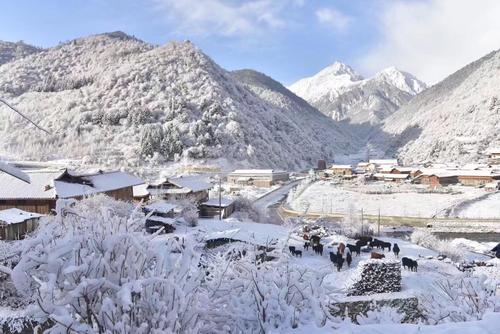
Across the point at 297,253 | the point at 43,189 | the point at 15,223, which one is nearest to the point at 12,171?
the point at 297,253

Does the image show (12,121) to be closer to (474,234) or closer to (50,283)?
(474,234)

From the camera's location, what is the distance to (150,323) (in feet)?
13.7

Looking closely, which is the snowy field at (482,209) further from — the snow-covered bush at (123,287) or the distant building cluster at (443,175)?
the snow-covered bush at (123,287)

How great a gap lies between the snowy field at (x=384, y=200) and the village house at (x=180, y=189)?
37.5ft

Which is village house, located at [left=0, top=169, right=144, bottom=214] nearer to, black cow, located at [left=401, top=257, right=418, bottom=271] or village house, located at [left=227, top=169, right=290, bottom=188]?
black cow, located at [left=401, top=257, right=418, bottom=271]

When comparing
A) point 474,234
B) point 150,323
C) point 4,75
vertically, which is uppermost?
point 4,75

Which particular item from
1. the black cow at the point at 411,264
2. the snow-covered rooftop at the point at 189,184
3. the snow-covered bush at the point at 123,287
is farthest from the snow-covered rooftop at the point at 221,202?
the snow-covered bush at the point at 123,287

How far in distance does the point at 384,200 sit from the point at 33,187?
43.3 metres

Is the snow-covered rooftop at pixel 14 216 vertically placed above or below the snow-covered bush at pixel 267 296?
below

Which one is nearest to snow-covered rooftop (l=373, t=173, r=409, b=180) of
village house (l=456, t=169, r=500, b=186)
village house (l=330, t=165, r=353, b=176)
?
village house (l=330, t=165, r=353, b=176)

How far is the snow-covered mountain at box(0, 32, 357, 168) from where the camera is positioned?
9275 centimetres

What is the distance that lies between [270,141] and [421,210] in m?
63.9

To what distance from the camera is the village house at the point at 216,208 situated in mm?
43525

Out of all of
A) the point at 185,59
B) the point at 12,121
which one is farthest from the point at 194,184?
the point at 185,59
